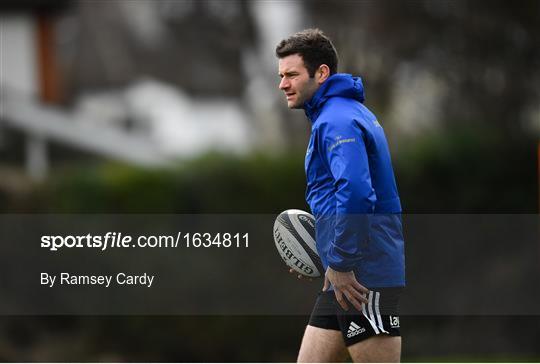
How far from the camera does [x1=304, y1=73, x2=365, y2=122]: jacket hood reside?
213 inches

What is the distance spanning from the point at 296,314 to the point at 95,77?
86.6 feet

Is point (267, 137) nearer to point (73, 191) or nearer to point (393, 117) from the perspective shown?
point (393, 117)

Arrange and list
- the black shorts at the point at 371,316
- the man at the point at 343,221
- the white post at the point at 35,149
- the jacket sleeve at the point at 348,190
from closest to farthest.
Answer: the jacket sleeve at the point at 348,190
the man at the point at 343,221
the black shorts at the point at 371,316
the white post at the point at 35,149

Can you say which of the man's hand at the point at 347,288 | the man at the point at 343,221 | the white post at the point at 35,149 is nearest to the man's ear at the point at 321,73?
the man at the point at 343,221

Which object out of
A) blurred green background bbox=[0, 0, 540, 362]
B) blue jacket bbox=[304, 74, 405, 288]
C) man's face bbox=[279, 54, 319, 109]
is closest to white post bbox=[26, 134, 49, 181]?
blurred green background bbox=[0, 0, 540, 362]

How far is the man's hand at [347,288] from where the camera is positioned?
5262 mm

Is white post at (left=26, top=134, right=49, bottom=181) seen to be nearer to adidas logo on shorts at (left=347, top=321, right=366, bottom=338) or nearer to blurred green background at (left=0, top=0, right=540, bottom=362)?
blurred green background at (left=0, top=0, right=540, bottom=362)

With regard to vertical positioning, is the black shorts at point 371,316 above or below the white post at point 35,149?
below

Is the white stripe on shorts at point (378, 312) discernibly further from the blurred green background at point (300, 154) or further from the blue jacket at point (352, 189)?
the blurred green background at point (300, 154)

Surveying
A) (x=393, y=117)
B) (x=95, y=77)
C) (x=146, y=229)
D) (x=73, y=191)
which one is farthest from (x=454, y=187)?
(x=95, y=77)

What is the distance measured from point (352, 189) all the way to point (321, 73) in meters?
0.75

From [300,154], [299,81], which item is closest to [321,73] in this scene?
[299,81]

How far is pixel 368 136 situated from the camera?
207 inches

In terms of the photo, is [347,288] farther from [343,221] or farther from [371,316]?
[343,221]
